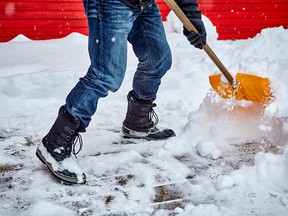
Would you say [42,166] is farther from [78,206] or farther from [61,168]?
[78,206]

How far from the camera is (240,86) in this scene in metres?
2.55

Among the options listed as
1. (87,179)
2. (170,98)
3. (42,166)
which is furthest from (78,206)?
(170,98)

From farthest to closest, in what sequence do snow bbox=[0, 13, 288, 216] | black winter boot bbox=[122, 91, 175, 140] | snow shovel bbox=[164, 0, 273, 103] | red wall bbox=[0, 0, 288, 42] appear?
red wall bbox=[0, 0, 288, 42]
black winter boot bbox=[122, 91, 175, 140]
snow shovel bbox=[164, 0, 273, 103]
snow bbox=[0, 13, 288, 216]

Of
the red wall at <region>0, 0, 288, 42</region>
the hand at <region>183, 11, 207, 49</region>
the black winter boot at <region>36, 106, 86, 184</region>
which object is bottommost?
the black winter boot at <region>36, 106, 86, 184</region>

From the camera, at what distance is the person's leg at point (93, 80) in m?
2.01

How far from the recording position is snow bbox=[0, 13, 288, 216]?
6.29 feet

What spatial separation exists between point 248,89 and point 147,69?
2.46ft

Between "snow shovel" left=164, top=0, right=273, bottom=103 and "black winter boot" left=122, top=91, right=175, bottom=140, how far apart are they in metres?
0.56

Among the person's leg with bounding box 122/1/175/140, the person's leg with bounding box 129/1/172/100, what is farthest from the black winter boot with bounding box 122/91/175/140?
the person's leg with bounding box 129/1/172/100

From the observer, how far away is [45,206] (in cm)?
185

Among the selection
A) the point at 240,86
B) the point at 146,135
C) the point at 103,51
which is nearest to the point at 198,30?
the point at 240,86

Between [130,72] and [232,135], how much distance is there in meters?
1.81

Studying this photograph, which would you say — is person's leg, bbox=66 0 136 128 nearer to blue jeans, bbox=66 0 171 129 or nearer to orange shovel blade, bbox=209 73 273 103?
blue jeans, bbox=66 0 171 129

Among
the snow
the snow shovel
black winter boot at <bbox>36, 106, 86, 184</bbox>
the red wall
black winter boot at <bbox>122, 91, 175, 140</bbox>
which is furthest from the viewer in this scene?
the red wall
